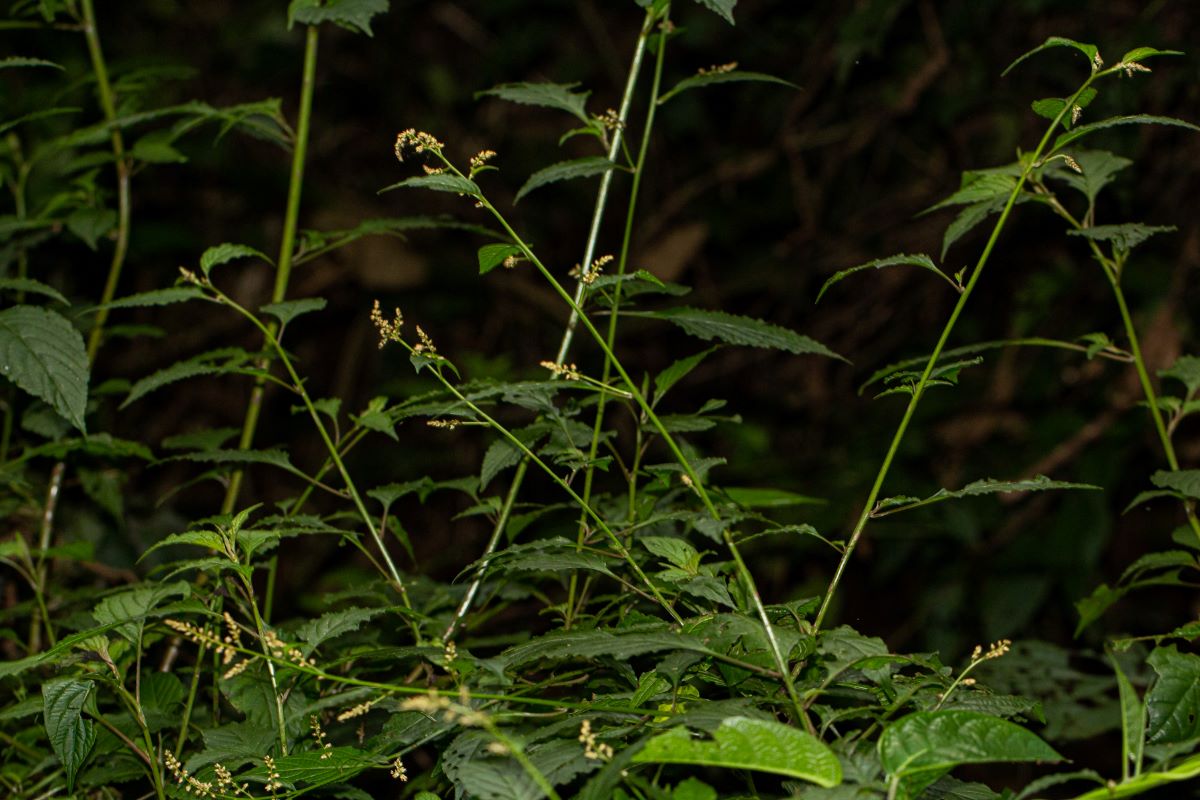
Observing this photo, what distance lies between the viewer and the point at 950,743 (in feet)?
2.43

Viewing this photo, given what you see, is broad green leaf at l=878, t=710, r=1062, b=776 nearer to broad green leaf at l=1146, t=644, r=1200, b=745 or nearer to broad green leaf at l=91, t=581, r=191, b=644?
broad green leaf at l=1146, t=644, r=1200, b=745

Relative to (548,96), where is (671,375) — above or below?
below

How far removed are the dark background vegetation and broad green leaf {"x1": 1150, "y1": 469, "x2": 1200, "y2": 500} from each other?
1.09 m

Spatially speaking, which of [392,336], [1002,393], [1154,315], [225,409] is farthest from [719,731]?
[225,409]

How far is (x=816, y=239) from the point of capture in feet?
12.6

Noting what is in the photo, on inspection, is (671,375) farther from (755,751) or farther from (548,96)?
(755,751)

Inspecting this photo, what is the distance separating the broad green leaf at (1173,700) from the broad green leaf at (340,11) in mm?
1130

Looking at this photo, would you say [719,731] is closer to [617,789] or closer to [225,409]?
[617,789]

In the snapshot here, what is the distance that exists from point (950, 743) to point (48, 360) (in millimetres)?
1102

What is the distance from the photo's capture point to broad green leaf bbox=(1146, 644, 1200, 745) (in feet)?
2.94

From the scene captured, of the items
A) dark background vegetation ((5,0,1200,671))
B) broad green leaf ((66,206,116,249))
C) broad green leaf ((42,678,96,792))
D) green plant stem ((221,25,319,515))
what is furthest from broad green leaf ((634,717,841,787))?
dark background vegetation ((5,0,1200,671))

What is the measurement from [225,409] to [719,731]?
3.94m

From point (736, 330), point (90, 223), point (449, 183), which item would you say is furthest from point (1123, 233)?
point (90, 223)

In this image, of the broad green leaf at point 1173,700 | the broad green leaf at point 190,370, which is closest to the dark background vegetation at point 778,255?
the broad green leaf at point 190,370
